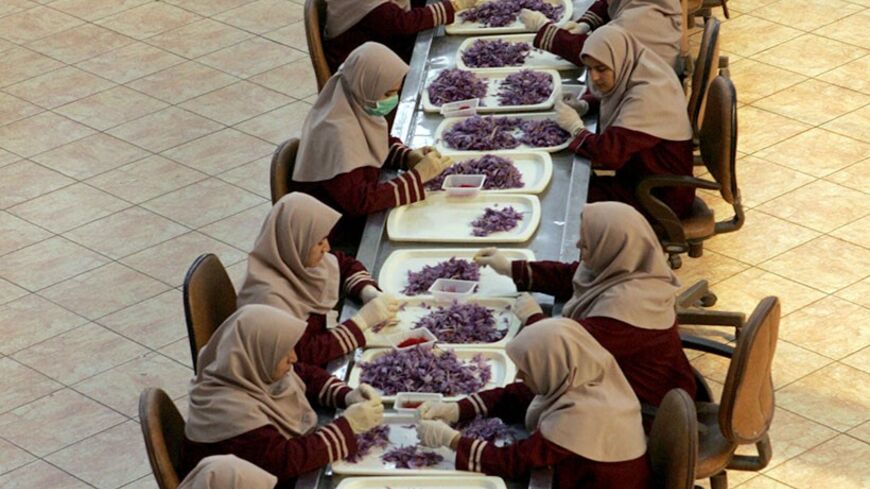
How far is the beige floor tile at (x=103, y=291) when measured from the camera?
20.9 feet

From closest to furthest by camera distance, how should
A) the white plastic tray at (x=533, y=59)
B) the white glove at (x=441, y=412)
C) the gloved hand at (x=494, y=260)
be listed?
the white glove at (x=441, y=412) → the gloved hand at (x=494, y=260) → the white plastic tray at (x=533, y=59)

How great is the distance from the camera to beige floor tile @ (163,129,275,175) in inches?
295

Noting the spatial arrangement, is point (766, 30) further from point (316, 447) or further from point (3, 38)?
point (316, 447)

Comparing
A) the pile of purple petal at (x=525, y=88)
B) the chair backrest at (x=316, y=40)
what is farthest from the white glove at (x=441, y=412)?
the chair backrest at (x=316, y=40)

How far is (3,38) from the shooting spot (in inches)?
357

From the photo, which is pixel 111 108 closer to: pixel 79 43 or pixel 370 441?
pixel 79 43

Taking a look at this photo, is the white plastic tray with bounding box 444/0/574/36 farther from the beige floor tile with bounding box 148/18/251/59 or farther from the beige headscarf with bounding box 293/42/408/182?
the beige floor tile with bounding box 148/18/251/59

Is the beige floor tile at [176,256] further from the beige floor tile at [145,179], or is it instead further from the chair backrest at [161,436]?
the chair backrest at [161,436]

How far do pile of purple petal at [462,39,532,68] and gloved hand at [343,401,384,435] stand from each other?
246 cm

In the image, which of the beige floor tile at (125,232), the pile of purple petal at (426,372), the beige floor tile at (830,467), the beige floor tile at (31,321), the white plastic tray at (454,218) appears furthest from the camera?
the beige floor tile at (125,232)

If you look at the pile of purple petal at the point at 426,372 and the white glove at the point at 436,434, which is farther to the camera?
the pile of purple petal at the point at 426,372

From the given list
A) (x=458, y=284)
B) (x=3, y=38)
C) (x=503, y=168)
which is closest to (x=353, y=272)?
(x=458, y=284)

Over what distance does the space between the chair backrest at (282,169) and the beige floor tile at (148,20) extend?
154 inches

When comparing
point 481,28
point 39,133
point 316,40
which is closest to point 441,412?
point 316,40
